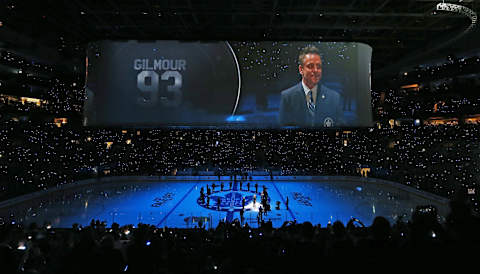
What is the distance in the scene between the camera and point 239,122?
1127 centimetres

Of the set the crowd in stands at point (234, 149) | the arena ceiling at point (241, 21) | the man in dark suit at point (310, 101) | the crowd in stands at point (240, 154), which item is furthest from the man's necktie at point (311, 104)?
the crowd in stands at point (240, 154)

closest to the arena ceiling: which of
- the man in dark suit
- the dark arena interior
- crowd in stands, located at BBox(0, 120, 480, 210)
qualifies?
the dark arena interior

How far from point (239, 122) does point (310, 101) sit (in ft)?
11.1

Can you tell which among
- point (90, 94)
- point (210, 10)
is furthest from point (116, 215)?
point (210, 10)

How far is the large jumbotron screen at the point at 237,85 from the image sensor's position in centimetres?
1115

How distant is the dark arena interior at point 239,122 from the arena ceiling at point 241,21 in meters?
0.08

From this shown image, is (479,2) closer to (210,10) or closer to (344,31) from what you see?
(344,31)

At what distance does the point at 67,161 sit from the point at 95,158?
2398 mm

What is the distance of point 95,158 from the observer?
2081 centimetres

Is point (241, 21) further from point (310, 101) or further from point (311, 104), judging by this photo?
point (311, 104)

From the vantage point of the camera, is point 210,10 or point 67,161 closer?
point 210,10

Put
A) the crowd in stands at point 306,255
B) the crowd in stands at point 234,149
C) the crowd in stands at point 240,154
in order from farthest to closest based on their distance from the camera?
the crowd in stands at point 234,149 → the crowd in stands at point 240,154 → the crowd in stands at point 306,255

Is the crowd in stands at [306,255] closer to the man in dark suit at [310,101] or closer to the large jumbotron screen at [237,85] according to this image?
the man in dark suit at [310,101]

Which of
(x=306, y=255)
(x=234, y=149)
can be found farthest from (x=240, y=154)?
(x=306, y=255)
